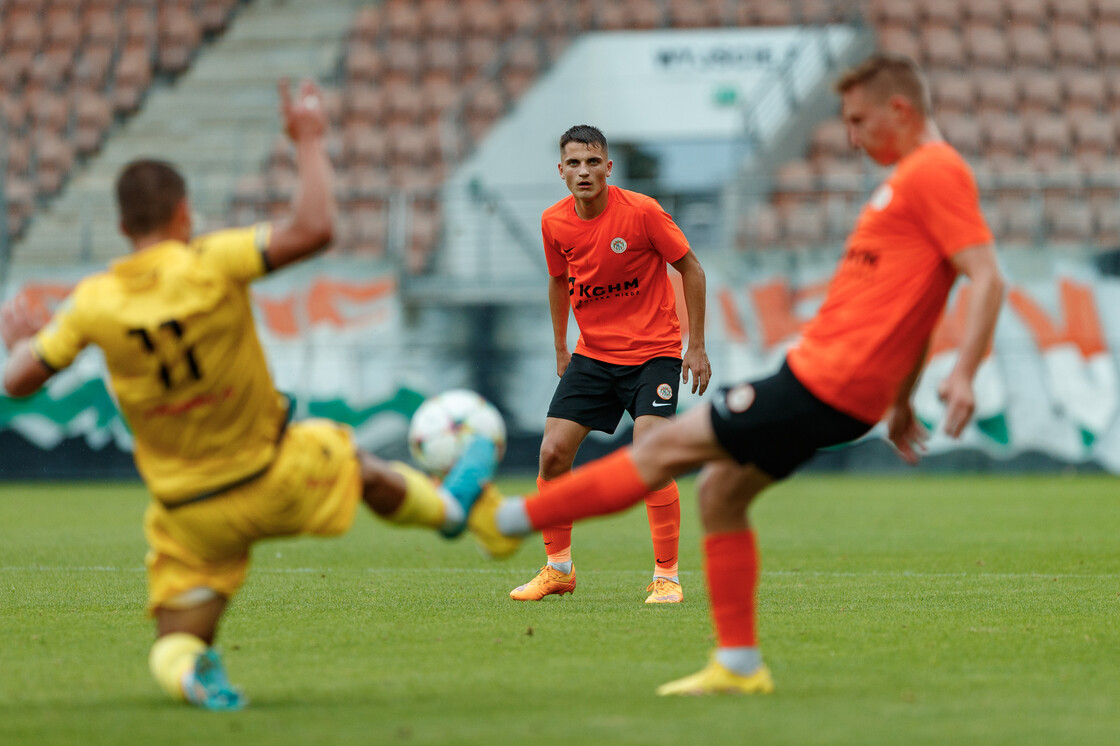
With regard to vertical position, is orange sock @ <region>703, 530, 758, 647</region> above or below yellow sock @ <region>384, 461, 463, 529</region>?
below

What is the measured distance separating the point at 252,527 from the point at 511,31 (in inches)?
723

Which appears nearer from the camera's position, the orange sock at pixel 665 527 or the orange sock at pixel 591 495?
the orange sock at pixel 591 495

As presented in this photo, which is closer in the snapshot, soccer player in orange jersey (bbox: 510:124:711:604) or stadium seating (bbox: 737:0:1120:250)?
soccer player in orange jersey (bbox: 510:124:711:604)

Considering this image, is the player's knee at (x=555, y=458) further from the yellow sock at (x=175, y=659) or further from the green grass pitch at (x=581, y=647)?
the yellow sock at (x=175, y=659)

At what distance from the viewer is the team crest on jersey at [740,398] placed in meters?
4.17

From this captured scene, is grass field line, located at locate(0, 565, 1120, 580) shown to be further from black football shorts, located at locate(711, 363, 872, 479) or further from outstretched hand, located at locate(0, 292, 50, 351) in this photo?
outstretched hand, located at locate(0, 292, 50, 351)

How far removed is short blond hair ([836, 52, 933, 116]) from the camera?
4.20 m

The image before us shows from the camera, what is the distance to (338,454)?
4.27 meters

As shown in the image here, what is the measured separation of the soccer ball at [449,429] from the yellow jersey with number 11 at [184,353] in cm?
81

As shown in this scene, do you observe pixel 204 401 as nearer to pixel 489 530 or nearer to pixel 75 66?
pixel 489 530

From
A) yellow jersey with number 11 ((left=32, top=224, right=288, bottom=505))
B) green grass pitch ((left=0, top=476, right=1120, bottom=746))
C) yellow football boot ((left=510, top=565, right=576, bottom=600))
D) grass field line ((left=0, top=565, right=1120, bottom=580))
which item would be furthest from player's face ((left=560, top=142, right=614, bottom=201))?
yellow jersey with number 11 ((left=32, top=224, right=288, bottom=505))

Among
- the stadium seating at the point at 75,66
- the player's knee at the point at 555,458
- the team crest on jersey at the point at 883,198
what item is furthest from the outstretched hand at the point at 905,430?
the stadium seating at the point at 75,66

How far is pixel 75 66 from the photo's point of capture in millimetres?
22797

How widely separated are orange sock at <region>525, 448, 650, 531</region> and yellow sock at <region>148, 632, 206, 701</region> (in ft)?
3.58
